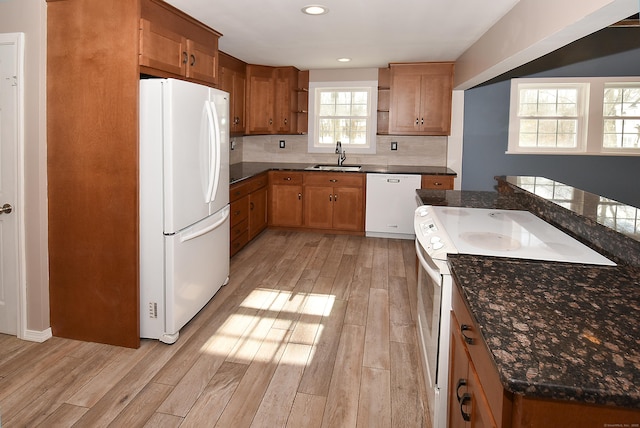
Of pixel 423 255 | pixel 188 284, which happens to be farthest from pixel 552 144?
pixel 188 284

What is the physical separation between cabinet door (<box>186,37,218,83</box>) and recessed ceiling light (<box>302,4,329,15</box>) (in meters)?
0.86

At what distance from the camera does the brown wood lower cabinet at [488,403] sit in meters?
0.86

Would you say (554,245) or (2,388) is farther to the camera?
(2,388)

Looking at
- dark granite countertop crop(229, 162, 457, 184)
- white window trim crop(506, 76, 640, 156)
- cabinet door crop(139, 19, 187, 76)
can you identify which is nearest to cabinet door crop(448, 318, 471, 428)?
cabinet door crop(139, 19, 187, 76)

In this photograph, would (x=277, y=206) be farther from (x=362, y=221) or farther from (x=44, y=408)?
(x=44, y=408)

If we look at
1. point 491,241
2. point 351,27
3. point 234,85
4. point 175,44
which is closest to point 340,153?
point 234,85

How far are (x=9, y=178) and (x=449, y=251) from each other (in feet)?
8.59

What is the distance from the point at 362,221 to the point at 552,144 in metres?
2.60

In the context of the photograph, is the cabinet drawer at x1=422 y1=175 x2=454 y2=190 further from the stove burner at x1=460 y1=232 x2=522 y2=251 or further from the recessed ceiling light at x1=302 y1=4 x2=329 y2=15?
the stove burner at x1=460 y1=232 x2=522 y2=251

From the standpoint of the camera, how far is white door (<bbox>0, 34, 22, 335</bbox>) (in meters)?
2.64

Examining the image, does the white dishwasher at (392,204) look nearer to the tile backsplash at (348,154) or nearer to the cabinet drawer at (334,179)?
the cabinet drawer at (334,179)

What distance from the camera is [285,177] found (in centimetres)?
582

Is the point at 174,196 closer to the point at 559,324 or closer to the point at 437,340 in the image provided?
the point at 437,340

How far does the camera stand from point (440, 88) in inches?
215
